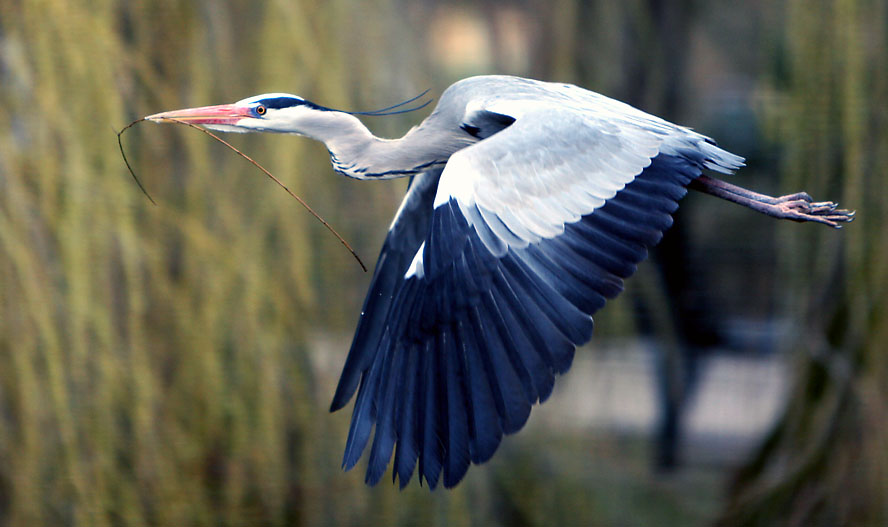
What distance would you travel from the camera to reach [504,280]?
1.34m

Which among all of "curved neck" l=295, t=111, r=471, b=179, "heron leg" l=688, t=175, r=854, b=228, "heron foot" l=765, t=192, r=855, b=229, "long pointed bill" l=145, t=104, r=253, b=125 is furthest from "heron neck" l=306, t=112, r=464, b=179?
Result: "heron foot" l=765, t=192, r=855, b=229

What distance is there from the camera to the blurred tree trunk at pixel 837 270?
2.58 m

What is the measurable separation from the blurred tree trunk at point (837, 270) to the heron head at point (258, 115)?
5.54ft

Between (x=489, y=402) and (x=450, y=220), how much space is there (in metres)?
0.27

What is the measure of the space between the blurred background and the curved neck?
1.05 m

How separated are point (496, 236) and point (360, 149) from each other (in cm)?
32

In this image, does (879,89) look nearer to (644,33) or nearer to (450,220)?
(644,33)

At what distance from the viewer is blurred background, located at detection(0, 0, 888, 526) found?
2.60 metres

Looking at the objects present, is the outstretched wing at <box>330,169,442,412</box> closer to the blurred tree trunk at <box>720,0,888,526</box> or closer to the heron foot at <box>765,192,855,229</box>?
the heron foot at <box>765,192,855,229</box>

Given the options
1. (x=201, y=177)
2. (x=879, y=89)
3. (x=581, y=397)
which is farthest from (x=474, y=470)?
(x=879, y=89)

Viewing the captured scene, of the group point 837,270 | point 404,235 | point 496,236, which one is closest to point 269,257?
point 404,235

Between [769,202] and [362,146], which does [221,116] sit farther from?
[769,202]

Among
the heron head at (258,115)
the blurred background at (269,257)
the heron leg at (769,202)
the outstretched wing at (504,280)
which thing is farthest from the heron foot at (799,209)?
the blurred background at (269,257)

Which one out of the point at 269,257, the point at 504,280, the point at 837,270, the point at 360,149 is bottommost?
the point at 837,270
